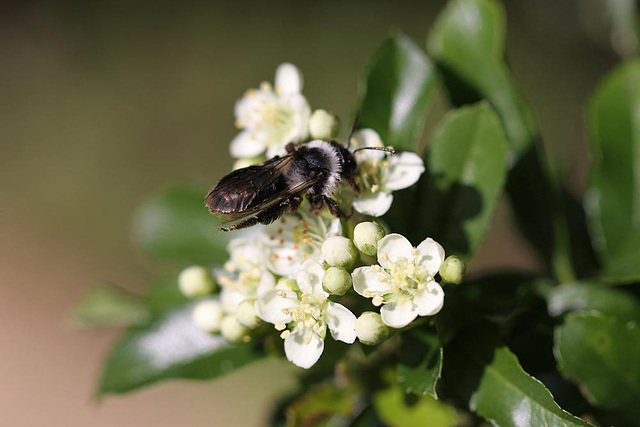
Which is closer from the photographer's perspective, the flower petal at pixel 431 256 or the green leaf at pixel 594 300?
the flower petal at pixel 431 256

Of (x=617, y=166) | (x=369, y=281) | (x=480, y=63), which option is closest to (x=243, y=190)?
(x=369, y=281)

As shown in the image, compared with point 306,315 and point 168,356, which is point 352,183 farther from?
point 168,356

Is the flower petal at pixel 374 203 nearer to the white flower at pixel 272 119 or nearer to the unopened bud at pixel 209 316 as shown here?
the white flower at pixel 272 119

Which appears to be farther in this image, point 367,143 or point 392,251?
point 367,143

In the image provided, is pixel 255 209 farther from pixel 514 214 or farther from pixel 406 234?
pixel 514 214

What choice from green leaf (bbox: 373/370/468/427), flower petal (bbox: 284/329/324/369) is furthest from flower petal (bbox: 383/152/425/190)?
green leaf (bbox: 373/370/468/427)

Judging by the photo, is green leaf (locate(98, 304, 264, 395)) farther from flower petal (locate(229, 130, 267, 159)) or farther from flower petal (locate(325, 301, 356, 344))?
flower petal (locate(229, 130, 267, 159))

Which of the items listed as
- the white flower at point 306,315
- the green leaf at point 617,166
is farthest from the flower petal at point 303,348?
the green leaf at point 617,166
